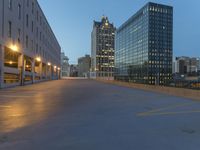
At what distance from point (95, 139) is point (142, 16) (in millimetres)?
146859

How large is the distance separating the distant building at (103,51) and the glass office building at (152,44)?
2182 cm

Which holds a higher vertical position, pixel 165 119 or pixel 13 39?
pixel 13 39

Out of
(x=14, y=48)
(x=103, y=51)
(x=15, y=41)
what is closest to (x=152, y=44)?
(x=103, y=51)

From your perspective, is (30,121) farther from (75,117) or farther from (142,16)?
(142,16)

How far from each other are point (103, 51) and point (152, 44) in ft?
155

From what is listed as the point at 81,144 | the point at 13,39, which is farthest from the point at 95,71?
the point at 81,144

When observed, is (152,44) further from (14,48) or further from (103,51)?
(14,48)

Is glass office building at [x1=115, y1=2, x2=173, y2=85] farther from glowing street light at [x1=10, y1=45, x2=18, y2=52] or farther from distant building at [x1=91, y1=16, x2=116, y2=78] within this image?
glowing street light at [x1=10, y1=45, x2=18, y2=52]

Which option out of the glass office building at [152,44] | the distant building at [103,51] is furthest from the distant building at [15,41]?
the distant building at [103,51]

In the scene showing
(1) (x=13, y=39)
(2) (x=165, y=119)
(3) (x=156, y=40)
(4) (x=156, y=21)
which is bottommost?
(2) (x=165, y=119)

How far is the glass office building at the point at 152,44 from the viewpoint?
13300 centimetres

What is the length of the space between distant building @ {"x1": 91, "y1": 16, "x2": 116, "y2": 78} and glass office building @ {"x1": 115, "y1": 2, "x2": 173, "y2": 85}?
2182 centimetres

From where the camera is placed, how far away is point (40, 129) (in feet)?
18.5

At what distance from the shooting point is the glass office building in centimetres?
13300
